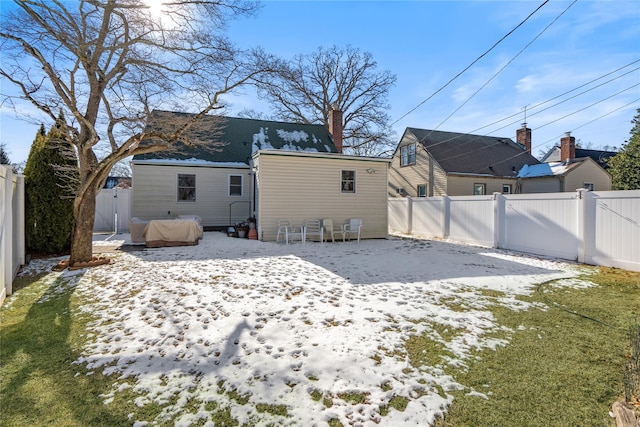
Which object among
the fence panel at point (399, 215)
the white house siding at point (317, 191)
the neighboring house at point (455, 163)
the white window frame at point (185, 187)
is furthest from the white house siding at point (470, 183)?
the white window frame at point (185, 187)

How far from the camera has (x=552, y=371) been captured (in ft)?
9.46

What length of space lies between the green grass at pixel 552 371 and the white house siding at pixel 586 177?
18.0 m

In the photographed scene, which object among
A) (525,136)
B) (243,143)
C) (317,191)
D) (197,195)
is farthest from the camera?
(525,136)

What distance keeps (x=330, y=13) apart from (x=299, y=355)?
9897mm

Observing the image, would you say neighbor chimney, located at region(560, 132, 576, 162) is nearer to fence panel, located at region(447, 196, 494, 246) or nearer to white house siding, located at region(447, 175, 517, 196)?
white house siding, located at region(447, 175, 517, 196)

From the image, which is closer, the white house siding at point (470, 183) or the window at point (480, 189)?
the white house siding at point (470, 183)

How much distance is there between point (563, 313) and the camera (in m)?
4.41

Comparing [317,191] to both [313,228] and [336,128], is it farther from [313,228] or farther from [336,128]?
[336,128]

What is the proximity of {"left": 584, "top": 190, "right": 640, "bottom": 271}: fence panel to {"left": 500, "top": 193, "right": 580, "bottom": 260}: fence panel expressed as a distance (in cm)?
37

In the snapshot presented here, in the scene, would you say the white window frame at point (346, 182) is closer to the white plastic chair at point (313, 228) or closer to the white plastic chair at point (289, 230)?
the white plastic chair at point (313, 228)

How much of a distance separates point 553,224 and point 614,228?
146 cm

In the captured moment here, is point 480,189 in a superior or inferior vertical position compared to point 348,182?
superior

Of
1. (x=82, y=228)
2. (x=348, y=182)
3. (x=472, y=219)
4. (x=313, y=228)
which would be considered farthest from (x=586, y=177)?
(x=82, y=228)

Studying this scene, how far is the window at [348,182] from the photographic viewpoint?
496 inches
